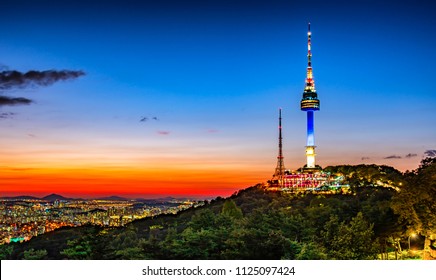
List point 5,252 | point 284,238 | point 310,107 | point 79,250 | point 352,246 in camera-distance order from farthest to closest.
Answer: point 310,107
point 5,252
point 79,250
point 352,246
point 284,238

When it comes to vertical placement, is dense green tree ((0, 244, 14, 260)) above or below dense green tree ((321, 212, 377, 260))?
below

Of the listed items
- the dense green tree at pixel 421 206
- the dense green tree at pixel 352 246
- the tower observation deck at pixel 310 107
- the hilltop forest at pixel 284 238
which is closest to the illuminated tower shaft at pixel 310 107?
the tower observation deck at pixel 310 107

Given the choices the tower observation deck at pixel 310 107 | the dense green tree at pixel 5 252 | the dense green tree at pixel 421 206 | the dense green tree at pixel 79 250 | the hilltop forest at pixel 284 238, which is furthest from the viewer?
the tower observation deck at pixel 310 107

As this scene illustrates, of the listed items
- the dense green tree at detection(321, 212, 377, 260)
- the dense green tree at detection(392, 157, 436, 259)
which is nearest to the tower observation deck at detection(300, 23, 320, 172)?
the dense green tree at detection(392, 157, 436, 259)

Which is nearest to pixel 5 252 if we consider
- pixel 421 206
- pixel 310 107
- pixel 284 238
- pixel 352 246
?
pixel 284 238

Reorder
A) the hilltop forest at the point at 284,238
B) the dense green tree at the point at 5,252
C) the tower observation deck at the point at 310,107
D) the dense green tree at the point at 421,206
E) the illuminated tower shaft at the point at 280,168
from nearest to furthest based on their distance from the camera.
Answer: the hilltop forest at the point at 284,238, the dense green tree at the point at 421,206, the dense green tree at the point at 5,252, the illuminated tower shaft at the point at 280,168, the tower observation deck at the point at 310,107

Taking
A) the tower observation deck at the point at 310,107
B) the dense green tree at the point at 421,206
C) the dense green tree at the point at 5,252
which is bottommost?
the dense green tree at the point at 5,252

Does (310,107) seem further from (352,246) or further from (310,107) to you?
(352,246)

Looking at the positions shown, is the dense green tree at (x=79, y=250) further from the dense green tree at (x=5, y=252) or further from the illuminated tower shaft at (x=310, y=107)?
the illuminated tower shaft at (x=310, y=107)

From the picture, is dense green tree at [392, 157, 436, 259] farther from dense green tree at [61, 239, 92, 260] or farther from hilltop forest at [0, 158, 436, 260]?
dense green tree at [61, 239, 92, 260]

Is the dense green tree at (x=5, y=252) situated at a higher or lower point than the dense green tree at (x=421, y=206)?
lower
